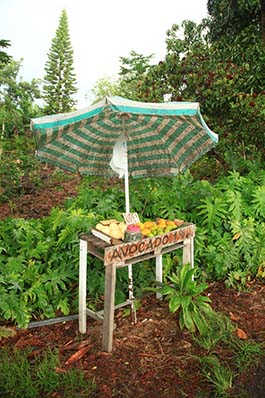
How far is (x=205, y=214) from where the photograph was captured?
160 inches

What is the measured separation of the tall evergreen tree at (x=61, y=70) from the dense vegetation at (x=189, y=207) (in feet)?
38.4

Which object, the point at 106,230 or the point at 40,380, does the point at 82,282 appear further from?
the point at 40,380

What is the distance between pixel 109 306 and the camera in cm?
300

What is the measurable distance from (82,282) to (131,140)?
1277 millimetres

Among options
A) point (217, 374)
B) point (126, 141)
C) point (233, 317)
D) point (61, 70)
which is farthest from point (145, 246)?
point (61, 70)

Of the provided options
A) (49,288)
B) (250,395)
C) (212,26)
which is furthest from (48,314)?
(212,26)

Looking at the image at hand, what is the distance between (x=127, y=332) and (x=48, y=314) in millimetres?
667

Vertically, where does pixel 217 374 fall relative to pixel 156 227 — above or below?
below

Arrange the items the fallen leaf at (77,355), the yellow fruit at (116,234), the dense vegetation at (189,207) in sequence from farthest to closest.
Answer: the dense vegetation at (189,207) → the yellow fruit at (116,234) → the fallen leaf at (77,355)

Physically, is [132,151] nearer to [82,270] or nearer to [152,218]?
[152,218]

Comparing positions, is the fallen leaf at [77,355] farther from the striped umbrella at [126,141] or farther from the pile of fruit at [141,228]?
the striped umbrella at [126,141]

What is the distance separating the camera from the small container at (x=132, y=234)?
304 centimetres

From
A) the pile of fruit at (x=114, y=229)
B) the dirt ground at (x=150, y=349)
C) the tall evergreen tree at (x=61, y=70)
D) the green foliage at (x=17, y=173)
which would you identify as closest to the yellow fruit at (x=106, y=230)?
the pile of fruit at (x=114, y=229)

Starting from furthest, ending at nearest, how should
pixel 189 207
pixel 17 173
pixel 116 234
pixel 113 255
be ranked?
pixel 17 173 < pixel 189 207 < pixel 116 234 < pixel 113 255
